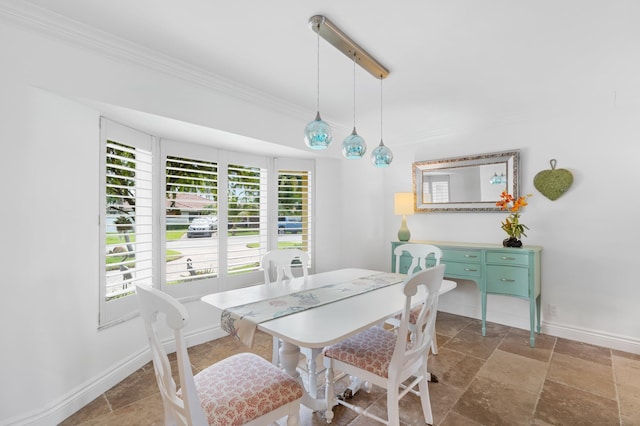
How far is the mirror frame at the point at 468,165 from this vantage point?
336cm

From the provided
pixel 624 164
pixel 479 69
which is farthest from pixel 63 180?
pixel 624 164

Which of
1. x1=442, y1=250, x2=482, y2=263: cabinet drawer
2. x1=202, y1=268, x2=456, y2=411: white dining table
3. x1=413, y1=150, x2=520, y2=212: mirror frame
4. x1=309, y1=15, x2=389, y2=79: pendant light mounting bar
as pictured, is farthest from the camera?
x1=413, y1=150, x2=520, y2=212: mirror frame

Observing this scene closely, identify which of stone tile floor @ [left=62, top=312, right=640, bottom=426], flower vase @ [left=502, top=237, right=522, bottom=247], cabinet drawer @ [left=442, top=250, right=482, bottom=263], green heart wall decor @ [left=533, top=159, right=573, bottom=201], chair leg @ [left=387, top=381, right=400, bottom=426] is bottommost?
stone tile floor @ [left=62, top=312, right=640, bottom=426]

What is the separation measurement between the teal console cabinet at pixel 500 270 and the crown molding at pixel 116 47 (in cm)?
263

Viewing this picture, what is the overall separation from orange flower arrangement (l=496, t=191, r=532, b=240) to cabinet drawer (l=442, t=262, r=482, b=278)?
485 mm

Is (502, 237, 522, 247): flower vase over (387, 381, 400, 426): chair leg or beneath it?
over

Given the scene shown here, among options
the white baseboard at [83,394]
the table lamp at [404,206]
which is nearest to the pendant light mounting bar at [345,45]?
the table lamp at [404,206]

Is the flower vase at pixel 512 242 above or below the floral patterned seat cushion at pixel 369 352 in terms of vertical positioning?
above

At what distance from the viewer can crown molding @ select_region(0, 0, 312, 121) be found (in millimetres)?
1677

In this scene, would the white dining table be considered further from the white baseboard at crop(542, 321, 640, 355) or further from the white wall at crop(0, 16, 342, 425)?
the white baseboard at crop(542, 321, 640, 355)

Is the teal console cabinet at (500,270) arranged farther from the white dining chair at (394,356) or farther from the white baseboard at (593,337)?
the white dining chair at (394,356)

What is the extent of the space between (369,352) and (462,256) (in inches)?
81.3

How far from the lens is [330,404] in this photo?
5.98ft

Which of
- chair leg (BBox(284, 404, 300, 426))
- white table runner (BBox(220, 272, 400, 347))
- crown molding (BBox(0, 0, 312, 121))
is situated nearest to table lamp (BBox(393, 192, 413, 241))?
white table runner (BBox(220, 272, 400, 347))
